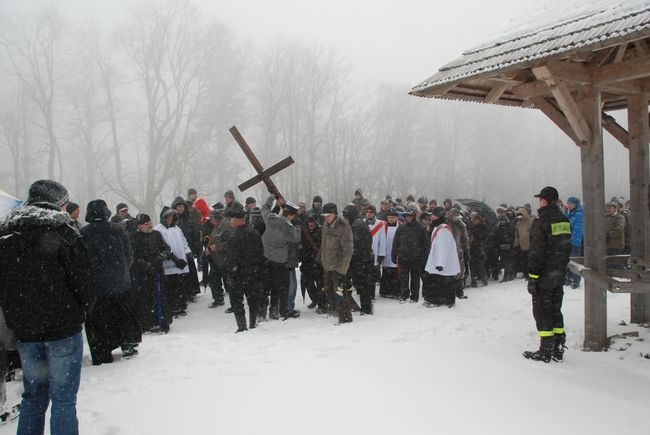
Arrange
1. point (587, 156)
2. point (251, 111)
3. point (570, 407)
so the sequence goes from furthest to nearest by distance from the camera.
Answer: point (251, 111)
point (587, 156)
point (570, 407)

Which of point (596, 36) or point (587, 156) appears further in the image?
point (587, 156)

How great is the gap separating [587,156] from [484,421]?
3.79 meters

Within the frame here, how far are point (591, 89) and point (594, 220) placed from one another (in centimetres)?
169

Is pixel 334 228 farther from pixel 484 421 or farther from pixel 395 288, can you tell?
pixel 484 421

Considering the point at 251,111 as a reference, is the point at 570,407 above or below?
below

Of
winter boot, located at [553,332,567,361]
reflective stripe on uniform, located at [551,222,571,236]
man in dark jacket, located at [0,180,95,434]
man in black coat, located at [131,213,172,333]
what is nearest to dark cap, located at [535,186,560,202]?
reflective stripe on uniform, located at [551,222,571,236]

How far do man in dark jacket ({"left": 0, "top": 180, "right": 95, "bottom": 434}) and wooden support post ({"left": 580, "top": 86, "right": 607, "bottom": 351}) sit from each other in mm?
5723

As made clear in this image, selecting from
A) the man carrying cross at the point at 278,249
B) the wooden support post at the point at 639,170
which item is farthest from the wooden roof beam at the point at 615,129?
the man carrying cross at the point at 278,249

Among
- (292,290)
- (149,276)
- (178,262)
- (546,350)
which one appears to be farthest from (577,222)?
(149,276)

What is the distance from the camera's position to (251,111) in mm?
36438

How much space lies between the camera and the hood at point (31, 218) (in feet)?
10.6

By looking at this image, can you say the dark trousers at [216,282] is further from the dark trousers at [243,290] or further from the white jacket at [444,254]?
the white jacket at [444,254]

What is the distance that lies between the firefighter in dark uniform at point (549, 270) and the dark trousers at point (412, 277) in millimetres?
4155

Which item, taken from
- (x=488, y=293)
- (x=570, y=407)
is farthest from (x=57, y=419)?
(x=488, y=293)
